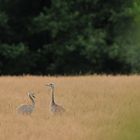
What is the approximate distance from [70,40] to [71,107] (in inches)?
633

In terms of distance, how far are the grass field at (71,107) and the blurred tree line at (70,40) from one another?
1130 cm

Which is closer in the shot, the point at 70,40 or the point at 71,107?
the point at 71,107

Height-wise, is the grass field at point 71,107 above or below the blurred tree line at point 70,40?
below

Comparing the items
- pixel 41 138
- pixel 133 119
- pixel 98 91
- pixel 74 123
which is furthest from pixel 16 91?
pixel 133 119

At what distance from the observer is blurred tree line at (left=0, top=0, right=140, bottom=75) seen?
2620cm

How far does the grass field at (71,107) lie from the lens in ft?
27.6

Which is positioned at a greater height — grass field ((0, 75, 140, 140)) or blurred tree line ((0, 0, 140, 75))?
blurred tree line ((0, 0, 140, 75))

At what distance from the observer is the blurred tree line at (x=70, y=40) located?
2620 centimetres

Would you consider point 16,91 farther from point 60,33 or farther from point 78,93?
point 60,33

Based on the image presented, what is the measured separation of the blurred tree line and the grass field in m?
11.3

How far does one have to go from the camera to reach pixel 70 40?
87.9 ft

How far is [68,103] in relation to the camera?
11.3 meters

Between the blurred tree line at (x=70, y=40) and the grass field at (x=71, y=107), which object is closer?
the grass field at (x=71, y=107)

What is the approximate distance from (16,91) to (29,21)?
51.2ft
